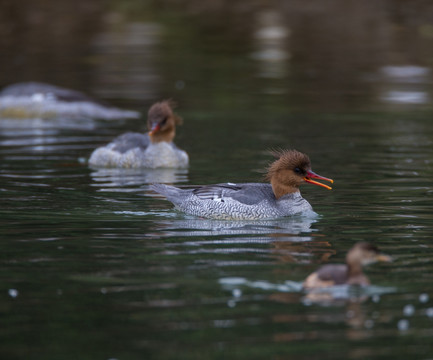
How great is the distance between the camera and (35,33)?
40406mm

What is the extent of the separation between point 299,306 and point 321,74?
24.5 meters

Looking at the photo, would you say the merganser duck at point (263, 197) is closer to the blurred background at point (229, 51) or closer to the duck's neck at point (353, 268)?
the duck's neck at point (353, 268)

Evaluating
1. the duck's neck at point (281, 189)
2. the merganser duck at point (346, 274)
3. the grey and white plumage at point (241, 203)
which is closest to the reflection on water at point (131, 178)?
the grey and white plumage at point (241, 203)

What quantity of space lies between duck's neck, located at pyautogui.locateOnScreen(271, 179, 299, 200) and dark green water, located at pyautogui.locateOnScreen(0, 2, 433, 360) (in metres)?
0.56

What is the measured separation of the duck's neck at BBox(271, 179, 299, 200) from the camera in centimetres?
1398

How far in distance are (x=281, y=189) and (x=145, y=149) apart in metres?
6.45

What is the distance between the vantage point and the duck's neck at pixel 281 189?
14.0 metres

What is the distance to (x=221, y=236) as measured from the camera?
12.7 metres

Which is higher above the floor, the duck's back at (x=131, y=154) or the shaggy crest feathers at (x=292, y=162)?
the shaggy crest feathers at (x=292, y=162)

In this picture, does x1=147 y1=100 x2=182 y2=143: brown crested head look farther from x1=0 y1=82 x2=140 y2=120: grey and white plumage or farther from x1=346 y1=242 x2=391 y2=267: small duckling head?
x1=346 y1=242 x2=391 y2=267: small duckling head

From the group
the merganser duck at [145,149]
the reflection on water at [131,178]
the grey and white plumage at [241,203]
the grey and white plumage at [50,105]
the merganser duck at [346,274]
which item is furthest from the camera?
the grey and white plumage at [50,105]

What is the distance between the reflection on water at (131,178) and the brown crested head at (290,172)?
3.49 metres

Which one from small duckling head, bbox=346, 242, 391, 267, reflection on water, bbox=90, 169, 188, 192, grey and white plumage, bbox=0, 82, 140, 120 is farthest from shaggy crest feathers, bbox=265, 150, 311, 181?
grey and white plumage, bbox=0, 82, 140, 120

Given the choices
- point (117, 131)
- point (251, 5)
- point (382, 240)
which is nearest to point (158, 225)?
point (382, 240)
